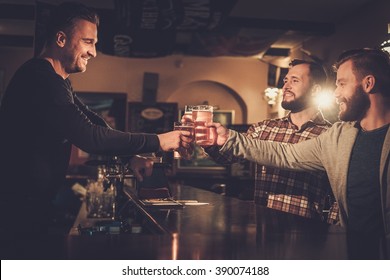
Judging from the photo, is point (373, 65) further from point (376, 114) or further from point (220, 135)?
point (220, 135)

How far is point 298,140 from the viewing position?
9.91ft

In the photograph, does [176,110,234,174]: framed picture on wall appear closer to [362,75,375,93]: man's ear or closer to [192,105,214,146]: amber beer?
[192,105,214,146]: amber beer

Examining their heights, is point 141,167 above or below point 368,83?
below

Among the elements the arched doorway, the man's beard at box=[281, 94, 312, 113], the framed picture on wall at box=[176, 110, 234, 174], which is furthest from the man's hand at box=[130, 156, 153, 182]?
the arched doorway

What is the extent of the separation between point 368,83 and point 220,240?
4.59 feet

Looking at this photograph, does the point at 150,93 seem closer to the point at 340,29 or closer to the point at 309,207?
the point at 340,29

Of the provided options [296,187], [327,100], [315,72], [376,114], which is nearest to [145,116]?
[327,100]

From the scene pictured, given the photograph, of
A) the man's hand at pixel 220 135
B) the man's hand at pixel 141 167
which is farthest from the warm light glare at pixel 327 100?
the man's hand at pixel 141 167

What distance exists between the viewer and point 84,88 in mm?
9047

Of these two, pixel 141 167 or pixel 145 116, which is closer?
pixel 141 167

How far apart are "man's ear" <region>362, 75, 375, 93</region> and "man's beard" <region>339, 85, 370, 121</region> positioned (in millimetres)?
22

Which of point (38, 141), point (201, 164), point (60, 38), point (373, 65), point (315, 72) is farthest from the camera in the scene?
point (201, 164)

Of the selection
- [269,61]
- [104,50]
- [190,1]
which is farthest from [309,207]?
[269,61]
